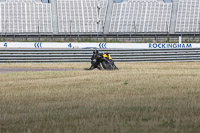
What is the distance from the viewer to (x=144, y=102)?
8539 millimetres

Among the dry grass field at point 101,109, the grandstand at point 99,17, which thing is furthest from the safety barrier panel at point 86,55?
the grandstand at point 99,17

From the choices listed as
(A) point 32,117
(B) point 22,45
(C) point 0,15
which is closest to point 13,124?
(A) point 32,117

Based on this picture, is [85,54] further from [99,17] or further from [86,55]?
[99,17]

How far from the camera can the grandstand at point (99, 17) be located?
62.2 metres

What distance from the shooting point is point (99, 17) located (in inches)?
2525

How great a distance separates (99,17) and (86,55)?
36.8m

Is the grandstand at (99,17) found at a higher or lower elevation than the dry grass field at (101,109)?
higher

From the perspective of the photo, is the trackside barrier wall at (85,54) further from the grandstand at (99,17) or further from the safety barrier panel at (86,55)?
the grandstand at (99,17)

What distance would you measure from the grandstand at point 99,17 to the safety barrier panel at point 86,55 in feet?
106

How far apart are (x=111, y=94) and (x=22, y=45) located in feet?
114

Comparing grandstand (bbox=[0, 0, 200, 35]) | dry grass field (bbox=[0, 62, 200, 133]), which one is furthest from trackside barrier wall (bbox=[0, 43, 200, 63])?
grandstand (bbox=[0, 0, 200, 35])

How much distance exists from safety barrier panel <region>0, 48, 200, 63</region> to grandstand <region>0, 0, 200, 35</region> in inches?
1268

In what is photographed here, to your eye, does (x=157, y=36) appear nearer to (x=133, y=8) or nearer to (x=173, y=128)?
(x=133, y=8)

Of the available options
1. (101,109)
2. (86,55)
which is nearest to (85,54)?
(86,55)
